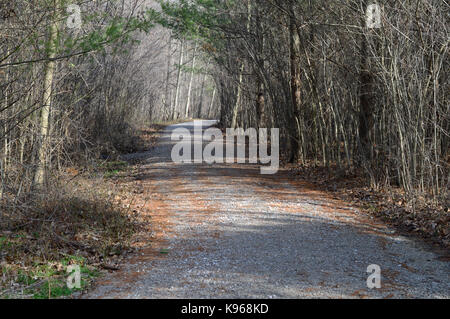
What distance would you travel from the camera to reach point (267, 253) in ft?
20.6

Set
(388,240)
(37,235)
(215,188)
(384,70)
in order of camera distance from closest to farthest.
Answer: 1. (37,235)
2. (388,240)
3. (384,70)
4. (215,188)

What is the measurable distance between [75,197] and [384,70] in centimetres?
541

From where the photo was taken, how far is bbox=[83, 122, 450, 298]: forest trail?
496 centimetres

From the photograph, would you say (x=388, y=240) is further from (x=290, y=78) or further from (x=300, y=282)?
(x=290, y=78)

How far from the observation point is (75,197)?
7.52 metres

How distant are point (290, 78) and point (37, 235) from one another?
985 cm

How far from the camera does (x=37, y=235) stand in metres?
6.44

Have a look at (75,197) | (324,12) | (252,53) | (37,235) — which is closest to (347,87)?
(324,12)

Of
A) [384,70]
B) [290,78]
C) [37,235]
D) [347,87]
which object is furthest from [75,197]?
[290,78]

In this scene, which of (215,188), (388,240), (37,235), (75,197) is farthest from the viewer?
(215,188)

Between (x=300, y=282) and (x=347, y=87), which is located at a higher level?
(x=347, y=87)

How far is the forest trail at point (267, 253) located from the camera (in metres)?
4.96
